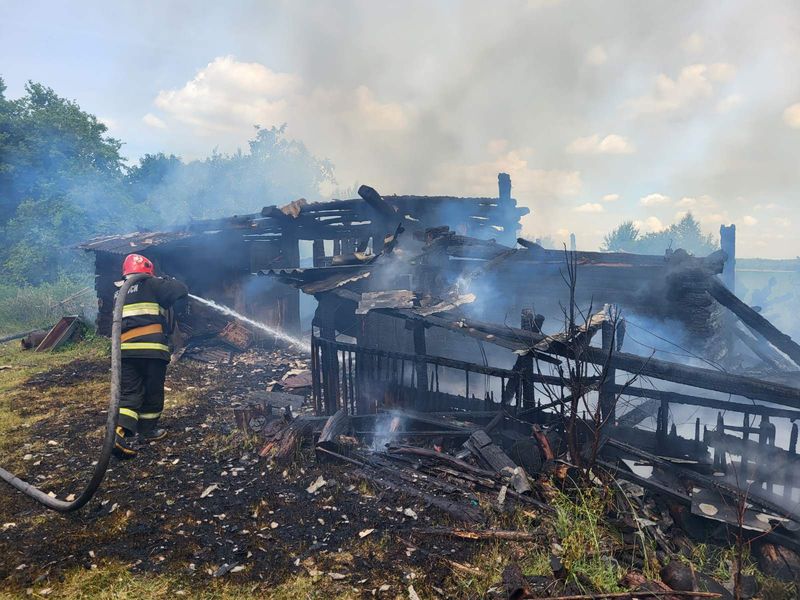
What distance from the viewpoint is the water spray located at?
13.0 metres

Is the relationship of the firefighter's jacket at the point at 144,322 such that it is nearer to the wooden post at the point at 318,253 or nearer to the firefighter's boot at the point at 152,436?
the firefighter's boot at the point at 152,436

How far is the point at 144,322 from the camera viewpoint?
5.84 metres

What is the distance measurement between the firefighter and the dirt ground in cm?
53

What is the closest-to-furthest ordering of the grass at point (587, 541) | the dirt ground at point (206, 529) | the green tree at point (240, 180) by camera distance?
the grass at point (587, 541), the dirt ground at point (206, 529), the green tree at point (240, 180)

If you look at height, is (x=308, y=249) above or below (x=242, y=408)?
above

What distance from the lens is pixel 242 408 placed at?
22.5ft

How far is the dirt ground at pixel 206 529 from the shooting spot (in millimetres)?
3549

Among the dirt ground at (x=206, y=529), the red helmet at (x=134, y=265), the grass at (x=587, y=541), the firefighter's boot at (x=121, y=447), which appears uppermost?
the red helmet at (x=134, y=265)

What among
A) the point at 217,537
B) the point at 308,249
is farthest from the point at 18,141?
the point at 217,537

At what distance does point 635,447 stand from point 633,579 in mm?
1991

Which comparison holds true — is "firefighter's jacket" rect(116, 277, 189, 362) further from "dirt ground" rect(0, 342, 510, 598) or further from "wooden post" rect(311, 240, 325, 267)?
"wooden post" rect(311, 240, 325, 267)

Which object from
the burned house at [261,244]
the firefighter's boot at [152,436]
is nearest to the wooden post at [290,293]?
the burned house at [261,244]

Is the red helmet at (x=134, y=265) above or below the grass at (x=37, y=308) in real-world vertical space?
above

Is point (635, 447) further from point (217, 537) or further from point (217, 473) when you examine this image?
point (217, 473)
